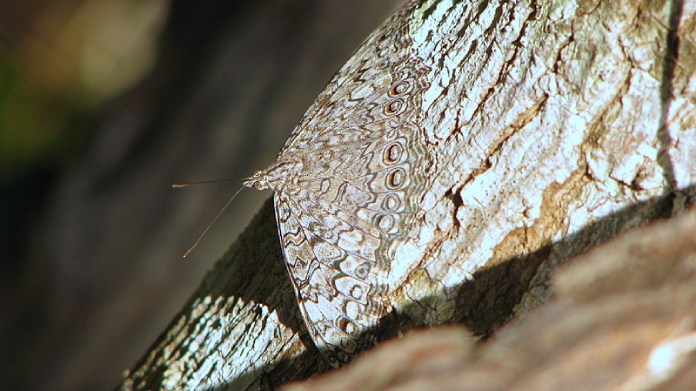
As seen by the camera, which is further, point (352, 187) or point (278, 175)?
point (278, 175)

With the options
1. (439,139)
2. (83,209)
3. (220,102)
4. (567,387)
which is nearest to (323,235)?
(439,139)

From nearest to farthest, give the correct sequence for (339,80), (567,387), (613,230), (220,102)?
(567,387) < (613,230) < (339,80) < (220,102)

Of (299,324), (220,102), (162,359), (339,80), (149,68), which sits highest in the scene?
(149,68)

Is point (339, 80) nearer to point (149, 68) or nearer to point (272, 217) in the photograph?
point (272, 217)

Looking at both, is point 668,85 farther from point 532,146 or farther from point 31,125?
point 31,125

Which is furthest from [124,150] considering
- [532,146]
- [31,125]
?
[532,146]

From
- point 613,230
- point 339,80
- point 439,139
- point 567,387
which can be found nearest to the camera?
point 567,387

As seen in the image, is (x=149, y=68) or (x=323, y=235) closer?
(x=323, y=235)
